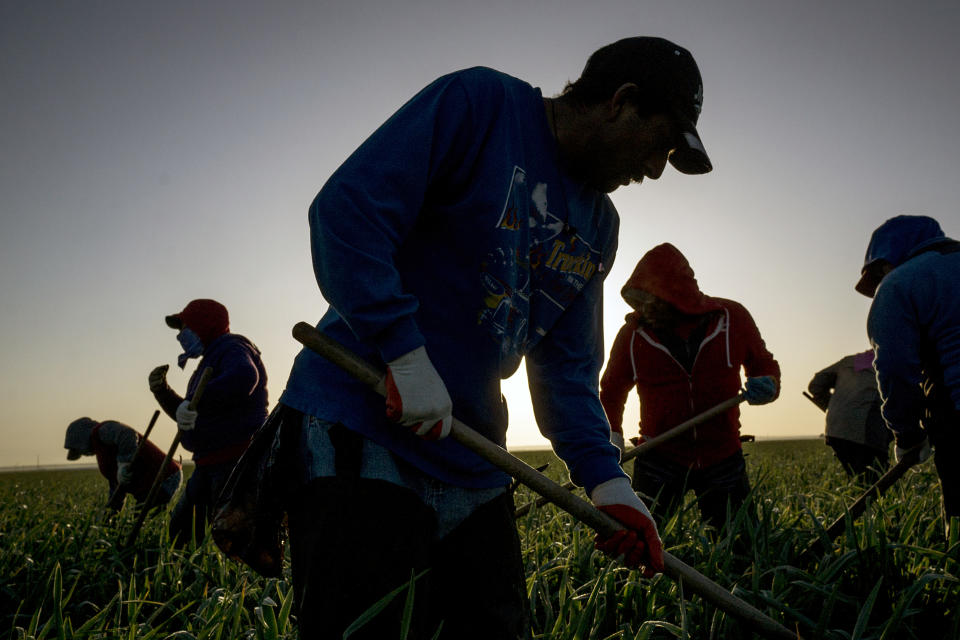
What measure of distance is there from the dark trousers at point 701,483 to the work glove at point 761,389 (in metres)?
0.60

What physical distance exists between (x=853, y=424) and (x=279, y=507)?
7562 mm

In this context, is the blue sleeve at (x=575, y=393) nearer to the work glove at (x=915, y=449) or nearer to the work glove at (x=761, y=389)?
the work glove at (x=915, y=449)

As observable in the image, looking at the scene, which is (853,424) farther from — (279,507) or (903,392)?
(279,507)

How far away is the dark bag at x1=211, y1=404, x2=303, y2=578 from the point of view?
1.59 m

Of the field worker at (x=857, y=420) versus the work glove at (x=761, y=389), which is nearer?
the work glove at (x=761, y=389)

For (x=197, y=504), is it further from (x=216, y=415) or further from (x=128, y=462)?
(x=128, y=462)

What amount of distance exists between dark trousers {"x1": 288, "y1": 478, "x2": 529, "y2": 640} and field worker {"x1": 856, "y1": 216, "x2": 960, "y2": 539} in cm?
279

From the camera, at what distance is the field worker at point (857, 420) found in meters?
7.29

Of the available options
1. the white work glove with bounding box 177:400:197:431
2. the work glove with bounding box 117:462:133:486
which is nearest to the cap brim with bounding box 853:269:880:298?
the white work glove with bounding box 177:400:197:431

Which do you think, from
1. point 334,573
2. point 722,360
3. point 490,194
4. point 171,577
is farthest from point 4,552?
point 722,360

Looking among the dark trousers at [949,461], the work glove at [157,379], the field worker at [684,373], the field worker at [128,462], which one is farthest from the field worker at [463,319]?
the field worker at [128,462]

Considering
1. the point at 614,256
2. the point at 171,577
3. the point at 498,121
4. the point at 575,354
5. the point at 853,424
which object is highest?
the point at 498,121

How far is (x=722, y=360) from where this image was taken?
4.56 metres

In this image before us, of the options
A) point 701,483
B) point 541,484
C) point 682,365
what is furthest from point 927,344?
point 541,484
